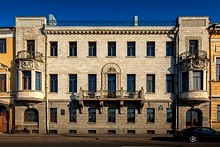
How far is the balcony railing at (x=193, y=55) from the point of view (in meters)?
25.0

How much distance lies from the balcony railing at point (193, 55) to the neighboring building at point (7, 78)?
16375mm

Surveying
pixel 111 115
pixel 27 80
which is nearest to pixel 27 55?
pixel 27 80

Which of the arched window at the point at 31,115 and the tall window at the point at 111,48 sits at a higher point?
the tall window at the point at 111,48

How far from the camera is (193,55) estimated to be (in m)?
25.3

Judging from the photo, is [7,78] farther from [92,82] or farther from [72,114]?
[92,82]

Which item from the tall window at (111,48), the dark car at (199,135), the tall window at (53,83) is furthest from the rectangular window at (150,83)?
the tall window at (53,83)

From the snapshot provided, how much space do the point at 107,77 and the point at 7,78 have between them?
386 inches

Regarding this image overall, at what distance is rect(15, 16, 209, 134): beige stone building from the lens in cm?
2573

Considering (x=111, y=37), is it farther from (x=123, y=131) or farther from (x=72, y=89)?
(x=123, y=131)

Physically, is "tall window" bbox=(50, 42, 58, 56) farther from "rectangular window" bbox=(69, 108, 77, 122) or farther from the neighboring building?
"rectangular window" bbox=(69, 108, 77, 122)

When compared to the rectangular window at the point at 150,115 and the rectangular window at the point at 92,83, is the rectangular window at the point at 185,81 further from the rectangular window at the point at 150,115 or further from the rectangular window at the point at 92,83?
the rectangular window at the point at 92,83

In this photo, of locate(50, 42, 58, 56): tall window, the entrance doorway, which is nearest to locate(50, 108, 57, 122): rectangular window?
locate(50, 42, 58, 56): tall window

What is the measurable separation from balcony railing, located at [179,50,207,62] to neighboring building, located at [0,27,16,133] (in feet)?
53.7

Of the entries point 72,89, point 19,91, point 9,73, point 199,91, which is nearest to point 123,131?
point 72,89
